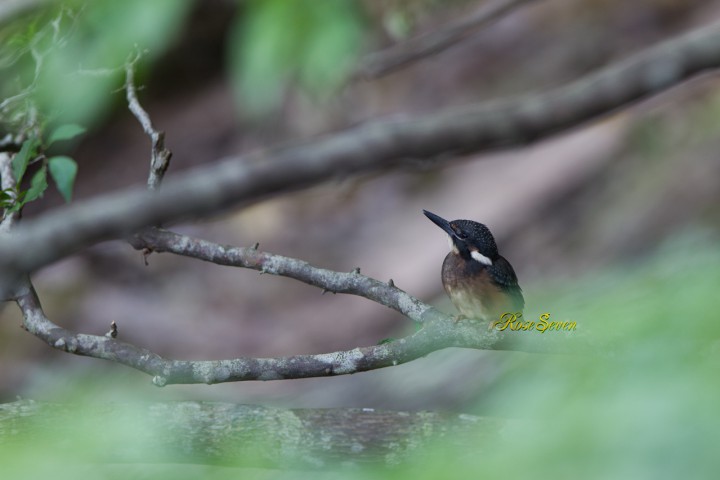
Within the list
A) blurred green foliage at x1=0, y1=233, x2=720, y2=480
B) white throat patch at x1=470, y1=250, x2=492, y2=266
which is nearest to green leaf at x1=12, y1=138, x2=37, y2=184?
white throat patch at x1=470, y1=250, x2=492, y2=266

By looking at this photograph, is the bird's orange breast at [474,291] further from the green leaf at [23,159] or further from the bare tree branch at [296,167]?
the green leaf at [23,159]

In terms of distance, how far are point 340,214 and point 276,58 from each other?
5.25m

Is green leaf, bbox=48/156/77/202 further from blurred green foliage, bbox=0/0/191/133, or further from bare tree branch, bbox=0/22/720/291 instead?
bare tree branch, bbox=0/22/720/291

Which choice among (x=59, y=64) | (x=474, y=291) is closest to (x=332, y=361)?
(x=474, y=291)

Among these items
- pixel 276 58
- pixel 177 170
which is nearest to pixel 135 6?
pixel 276 58

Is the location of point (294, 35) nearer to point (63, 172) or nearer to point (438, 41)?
point (63, 172)

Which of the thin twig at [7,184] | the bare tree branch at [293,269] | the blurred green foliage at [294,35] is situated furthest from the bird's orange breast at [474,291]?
the thin twig at [7,184]

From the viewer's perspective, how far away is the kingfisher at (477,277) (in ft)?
6.70

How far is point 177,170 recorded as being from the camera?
302 inches

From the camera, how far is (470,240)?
2.29 metres

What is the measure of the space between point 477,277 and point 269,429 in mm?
629

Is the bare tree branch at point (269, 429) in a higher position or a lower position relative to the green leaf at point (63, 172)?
lower

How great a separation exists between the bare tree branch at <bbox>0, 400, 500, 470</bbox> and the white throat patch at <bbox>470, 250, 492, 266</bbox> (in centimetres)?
39

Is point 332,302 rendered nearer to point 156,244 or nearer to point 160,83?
point 160,83
